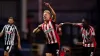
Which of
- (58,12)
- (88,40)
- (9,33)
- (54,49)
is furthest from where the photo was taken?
(58,12)

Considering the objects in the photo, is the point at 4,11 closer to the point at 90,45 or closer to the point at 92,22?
the point at 92,22

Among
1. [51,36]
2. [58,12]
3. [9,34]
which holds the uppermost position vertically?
[58,12]

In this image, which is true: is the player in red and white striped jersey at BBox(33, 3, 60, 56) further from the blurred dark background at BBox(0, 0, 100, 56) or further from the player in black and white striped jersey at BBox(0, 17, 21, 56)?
the blurred dark background at BBox(0, 0, 100, 56)

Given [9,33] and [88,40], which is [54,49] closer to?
[88,40]

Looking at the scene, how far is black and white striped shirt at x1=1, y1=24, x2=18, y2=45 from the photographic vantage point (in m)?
19.1

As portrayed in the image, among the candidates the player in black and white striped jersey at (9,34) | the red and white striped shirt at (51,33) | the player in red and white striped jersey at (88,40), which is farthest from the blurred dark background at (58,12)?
the red and white striped shirt at (51,33)

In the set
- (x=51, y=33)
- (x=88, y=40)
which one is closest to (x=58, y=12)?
(x=88, y=40)

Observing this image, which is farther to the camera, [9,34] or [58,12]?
[58,12]

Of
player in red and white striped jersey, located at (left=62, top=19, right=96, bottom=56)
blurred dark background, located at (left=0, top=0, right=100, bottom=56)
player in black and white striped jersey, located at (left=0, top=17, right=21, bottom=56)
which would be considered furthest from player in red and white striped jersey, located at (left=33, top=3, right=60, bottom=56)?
blurred dark background, located at (left=0, top=0, right=100, bottom=56)

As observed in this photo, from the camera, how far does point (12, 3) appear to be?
24.3m

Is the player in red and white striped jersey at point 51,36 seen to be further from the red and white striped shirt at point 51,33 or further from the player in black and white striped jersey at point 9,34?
the player in black and white striped jersey at point 9,34

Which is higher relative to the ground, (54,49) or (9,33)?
(9,33)

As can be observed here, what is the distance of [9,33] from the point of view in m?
19.1

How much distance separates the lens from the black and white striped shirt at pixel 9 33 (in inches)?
751
